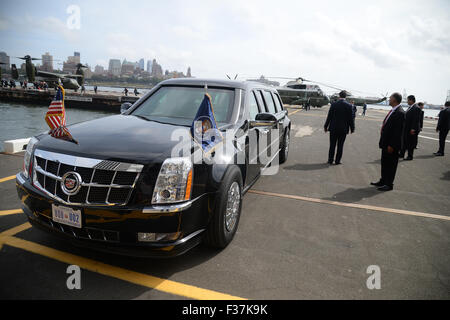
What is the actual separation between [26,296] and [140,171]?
1.34 meters

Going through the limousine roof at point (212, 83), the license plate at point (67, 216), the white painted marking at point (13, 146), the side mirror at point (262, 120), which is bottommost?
the white painted marking at point (13, 146)

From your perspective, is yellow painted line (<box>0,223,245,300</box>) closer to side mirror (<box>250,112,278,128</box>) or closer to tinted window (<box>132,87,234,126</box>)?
tinted window (<box>132,87,234,126</box>)

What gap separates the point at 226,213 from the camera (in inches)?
121

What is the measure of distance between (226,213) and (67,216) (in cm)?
149

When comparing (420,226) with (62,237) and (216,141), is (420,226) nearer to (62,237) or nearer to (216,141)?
(216,141)

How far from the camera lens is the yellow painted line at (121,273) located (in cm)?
246

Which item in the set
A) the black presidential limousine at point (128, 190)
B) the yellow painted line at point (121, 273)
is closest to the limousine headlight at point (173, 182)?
the black presidential limousine at point (128, 190)

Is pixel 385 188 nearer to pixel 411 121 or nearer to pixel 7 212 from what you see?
pixel 411 121

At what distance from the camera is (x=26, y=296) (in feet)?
7.54

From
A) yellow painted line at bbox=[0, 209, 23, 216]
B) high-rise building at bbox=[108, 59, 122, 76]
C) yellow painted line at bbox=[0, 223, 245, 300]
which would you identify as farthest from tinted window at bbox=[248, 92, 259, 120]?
high-rise building at bbox=[108, 59, 122, 76]

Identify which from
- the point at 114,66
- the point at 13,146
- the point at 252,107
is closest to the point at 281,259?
the point at 252,107

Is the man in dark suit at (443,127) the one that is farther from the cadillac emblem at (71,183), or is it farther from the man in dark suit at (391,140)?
the cadillac emblem at (71,183)

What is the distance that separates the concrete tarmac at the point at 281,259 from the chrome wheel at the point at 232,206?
27 centimetres

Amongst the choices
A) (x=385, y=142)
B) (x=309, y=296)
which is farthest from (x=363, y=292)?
(x=385, y=142)
